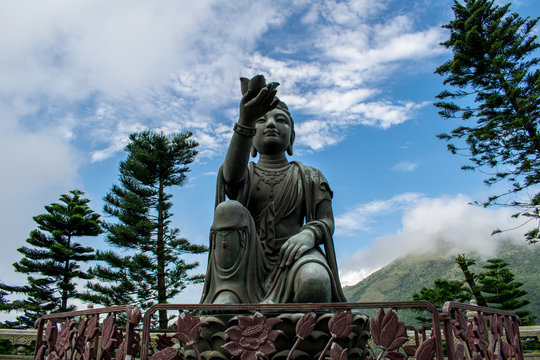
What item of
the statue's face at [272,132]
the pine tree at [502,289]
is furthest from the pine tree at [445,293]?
the statue's face at [272,132]

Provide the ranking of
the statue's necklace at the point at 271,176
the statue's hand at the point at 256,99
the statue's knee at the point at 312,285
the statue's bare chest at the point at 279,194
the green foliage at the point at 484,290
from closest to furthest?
the statue's knee at the point at 312,285, the statue's hand at the point at 256,99, the statue's bare chest at the point at 279,194, the statue's necklace at the point at 271,176, the green foliage at the point at 484,290

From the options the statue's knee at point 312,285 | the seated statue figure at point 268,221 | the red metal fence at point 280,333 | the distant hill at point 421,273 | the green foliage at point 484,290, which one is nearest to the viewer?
the red metal fence at point 280,333

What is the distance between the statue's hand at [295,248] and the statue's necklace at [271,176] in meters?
0.69

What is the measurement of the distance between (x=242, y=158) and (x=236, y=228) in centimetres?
66

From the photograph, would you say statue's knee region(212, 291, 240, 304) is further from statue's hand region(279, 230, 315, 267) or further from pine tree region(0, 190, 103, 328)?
pine tree region(0, 190, 103, 328)

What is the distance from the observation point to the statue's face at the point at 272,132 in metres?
3.93

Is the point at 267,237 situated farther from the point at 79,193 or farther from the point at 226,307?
the point at 79,193

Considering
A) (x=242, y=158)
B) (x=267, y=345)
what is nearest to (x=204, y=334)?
(x=267, y=345)

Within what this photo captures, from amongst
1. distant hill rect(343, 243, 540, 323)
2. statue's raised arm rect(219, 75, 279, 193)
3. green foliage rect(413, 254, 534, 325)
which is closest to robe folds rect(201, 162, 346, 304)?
statue's raised arm rect(219, 75, 279, 193)

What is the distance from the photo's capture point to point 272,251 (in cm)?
355

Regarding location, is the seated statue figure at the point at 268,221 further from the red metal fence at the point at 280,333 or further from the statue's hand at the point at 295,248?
the red metal fence at the point at 280,333

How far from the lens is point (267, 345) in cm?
194

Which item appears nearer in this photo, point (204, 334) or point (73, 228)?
point (204, 334)

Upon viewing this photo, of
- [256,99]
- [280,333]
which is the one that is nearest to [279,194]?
[256,99]
